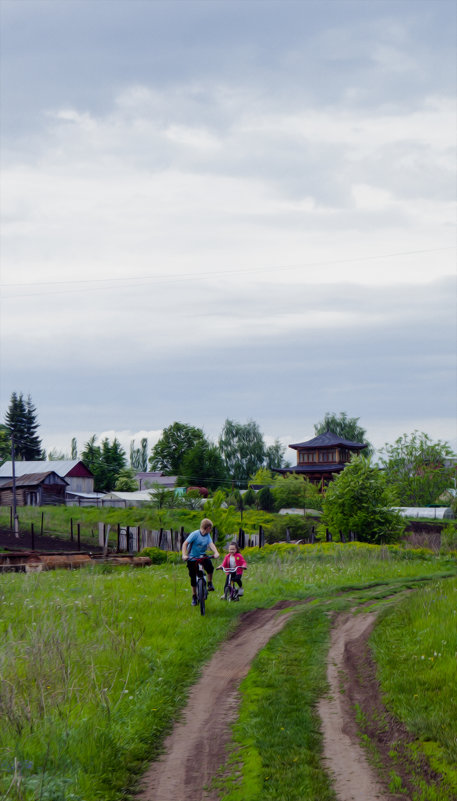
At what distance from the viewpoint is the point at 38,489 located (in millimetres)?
76375

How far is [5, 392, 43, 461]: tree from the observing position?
11675 centimetres

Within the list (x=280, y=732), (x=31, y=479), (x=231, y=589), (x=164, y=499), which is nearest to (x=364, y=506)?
(x=231, y=589)

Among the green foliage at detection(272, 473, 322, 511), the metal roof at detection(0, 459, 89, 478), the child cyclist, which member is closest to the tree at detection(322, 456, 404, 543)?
the child cyclist

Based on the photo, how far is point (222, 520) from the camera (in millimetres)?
33562

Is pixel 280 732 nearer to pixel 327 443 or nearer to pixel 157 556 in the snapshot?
pixel 157 556

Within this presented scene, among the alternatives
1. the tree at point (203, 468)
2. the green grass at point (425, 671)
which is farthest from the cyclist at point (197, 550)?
the tree at point (203, 468)

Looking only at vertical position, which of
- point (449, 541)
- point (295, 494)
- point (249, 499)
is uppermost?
point (295, 494)

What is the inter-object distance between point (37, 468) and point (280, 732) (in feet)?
260

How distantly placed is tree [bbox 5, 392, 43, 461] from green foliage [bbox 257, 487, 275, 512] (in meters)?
53.2

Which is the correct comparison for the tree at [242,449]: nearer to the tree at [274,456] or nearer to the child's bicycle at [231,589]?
the tree at [274,456]

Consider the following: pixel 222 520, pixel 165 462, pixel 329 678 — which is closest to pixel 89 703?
pixel 329 678

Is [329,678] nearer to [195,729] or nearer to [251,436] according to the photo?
[195,729]

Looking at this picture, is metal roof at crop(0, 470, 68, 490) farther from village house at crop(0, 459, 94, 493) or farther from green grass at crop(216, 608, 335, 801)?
green grass at crop(216, 608, 335, 801)

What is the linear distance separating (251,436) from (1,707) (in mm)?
110797
